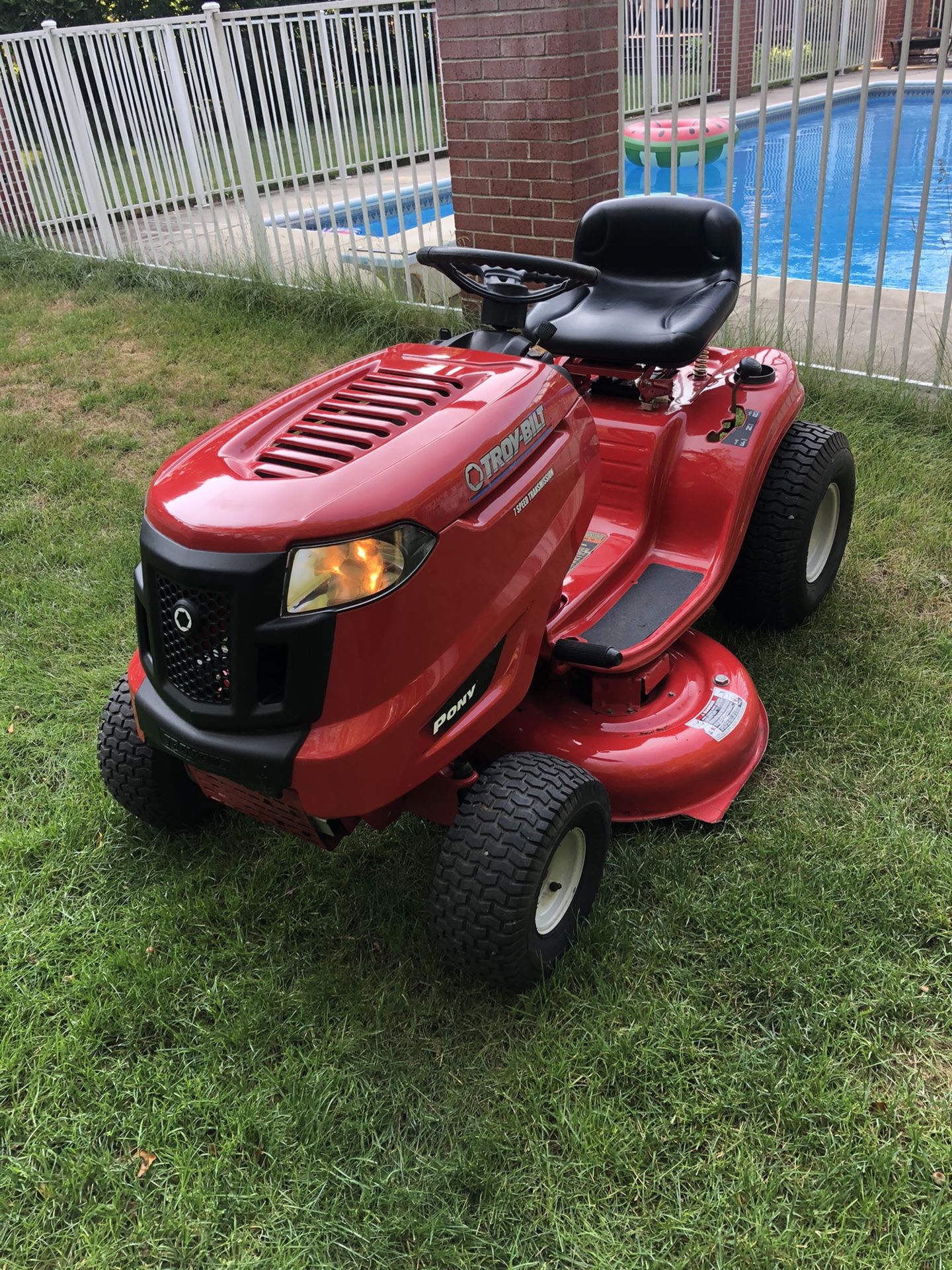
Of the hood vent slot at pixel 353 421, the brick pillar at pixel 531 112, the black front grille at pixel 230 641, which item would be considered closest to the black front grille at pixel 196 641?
the black front grille at pixel 230 641

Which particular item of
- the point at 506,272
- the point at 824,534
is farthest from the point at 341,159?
the point at 506,272

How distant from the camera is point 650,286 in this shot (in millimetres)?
2881

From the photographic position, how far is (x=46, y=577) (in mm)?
3500

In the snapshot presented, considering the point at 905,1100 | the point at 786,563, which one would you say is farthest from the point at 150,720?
the point at 786,563

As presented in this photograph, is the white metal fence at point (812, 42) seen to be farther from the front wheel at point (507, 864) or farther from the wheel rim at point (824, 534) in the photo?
the front wheel at point (507, 864)

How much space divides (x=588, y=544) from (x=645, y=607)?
0.24 meters

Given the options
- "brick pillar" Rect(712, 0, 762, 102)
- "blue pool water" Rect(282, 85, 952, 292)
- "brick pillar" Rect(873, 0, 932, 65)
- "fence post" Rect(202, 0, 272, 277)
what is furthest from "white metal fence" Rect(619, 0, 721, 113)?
"brick pillar" Rect(873, 0, 932, 65)

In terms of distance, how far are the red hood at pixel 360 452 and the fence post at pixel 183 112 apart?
17.2 feet

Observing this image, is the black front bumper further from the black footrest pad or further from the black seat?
the black seat

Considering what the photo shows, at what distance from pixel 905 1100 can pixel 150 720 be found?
1.41 metres

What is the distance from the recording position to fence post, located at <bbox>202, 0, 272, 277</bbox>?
591 centimetres

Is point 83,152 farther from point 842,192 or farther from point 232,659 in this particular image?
point 842,192

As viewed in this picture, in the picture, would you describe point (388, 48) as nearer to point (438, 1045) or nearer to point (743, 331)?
point (743, 331)

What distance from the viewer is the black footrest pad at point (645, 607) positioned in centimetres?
231
